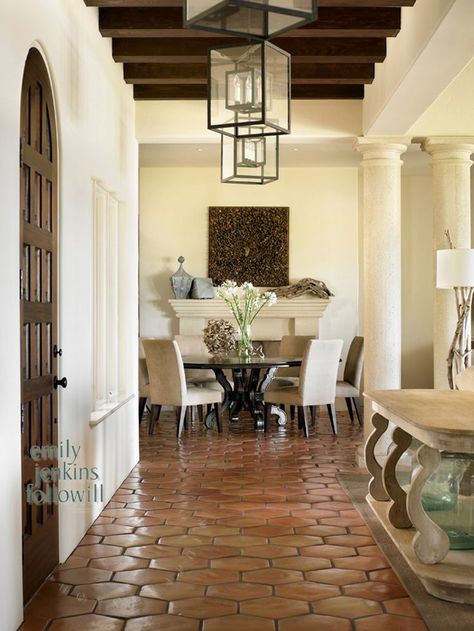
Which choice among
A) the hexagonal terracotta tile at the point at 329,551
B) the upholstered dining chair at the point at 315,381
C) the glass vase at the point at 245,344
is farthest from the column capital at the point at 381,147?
the hexagonal terracotta tile at the point at 329,551

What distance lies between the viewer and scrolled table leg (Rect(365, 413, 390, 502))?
464cm

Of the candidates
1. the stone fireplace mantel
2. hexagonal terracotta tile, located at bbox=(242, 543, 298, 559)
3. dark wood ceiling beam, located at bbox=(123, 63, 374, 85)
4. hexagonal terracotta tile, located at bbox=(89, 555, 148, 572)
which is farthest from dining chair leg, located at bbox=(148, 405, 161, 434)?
hexagonal terracotta tile, located at bbox=(89, 555, 148, 572)

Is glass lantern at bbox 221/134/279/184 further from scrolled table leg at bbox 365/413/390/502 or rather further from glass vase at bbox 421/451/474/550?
glass vase at bbox 421/451/474/550

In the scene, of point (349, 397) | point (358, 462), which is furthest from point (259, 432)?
point (358, 462)

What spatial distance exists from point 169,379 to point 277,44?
3.56m

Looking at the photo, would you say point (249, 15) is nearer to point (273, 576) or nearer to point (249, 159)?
point (273, 576)

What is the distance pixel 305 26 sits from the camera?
4.89 meters

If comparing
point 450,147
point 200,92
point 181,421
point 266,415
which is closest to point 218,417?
point 266,415

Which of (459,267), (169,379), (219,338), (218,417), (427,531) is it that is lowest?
(218,417)

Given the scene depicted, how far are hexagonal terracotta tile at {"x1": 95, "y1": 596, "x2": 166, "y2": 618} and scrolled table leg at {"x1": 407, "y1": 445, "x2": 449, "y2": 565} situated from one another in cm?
110

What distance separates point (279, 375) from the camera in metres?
10.2

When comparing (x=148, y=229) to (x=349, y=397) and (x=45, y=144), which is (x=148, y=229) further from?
(x=45, y=144)

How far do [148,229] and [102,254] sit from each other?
4.65 meters

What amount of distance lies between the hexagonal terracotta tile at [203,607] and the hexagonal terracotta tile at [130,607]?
62mm
